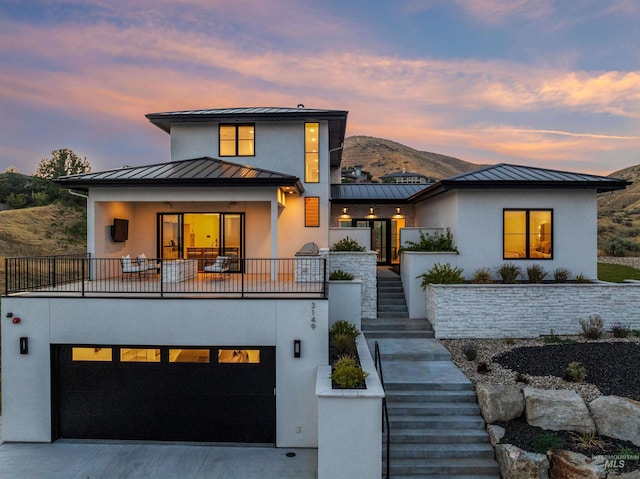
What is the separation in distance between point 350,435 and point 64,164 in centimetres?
4337

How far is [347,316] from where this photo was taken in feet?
35.0

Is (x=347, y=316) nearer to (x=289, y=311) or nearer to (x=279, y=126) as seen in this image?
(x=289, y=311)

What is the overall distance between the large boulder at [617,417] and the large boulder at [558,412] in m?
0.16

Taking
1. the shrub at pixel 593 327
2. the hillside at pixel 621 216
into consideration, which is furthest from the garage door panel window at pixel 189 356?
the hillside at pixel 621 216

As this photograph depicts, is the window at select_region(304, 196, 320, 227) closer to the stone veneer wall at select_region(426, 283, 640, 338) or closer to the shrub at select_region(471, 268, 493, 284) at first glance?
the stone veneer wall at select_region(426, 283, 640, 338)

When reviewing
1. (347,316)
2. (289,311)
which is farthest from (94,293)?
(347,316)

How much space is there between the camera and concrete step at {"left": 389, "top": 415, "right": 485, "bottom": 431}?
725 centimetres

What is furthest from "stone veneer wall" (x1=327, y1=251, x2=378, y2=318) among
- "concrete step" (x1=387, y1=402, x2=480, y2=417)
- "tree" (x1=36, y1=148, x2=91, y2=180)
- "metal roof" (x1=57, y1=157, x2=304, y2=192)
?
"tree" (x1=36, y1=148, x2=91, y2=180)

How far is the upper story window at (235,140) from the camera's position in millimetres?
14383

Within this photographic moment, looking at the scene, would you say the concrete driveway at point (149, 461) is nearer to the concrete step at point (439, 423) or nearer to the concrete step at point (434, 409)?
the concrete step at point (439, 423)

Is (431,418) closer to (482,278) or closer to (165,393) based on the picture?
(482,278)

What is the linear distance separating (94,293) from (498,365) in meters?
10.2

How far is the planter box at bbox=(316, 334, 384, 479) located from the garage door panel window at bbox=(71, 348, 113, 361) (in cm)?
540

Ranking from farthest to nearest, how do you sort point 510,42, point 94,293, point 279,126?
1. point 510,42
2. point 279,126
3. point 94,293
